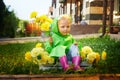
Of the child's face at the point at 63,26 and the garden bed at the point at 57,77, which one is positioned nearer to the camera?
the garden bed at the point at 57,77

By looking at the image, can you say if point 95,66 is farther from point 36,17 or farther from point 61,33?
point 36,17

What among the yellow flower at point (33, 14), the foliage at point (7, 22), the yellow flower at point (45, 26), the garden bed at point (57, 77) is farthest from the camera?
the foliage at point (7, 22)

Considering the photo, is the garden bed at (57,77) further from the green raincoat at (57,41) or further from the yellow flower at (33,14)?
the yellow flower at (33,14)

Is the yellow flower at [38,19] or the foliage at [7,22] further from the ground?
the yellow flower at [38,19]

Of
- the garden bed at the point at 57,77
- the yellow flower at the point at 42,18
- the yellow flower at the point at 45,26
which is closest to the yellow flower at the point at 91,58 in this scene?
the yellow flower at the point at 45,26

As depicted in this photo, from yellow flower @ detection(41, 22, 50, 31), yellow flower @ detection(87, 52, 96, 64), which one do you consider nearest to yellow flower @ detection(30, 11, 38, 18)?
yellow flower @ detection(41, 22, 50, 31)

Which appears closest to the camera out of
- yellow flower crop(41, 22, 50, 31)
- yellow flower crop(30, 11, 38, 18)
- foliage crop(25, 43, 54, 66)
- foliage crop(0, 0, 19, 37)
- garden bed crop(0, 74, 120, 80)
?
garden bed crop(0, 74, 120, 80)

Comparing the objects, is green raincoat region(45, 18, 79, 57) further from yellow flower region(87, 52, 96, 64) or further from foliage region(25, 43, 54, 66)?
yellow flower region(87, 52, 96, 64)

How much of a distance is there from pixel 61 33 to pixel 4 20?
58.1 feet

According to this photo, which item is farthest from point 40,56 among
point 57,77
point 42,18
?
point 57,77

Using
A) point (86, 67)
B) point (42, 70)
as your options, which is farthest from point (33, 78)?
point (86, 67)

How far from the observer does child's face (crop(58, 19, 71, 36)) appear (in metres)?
5.78

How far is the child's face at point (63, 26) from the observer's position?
5.78m

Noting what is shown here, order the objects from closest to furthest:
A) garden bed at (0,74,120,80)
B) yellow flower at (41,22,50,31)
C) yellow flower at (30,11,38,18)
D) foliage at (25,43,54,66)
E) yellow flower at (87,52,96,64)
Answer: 1. garden bed at (0,74,120,80)
2. foliage at (25,43,54,66)
3. yellow flower at (87,52,96,64)
4. yellow flower at (30,11,38,18)
5. yellow flower at (41,22,50,31)
